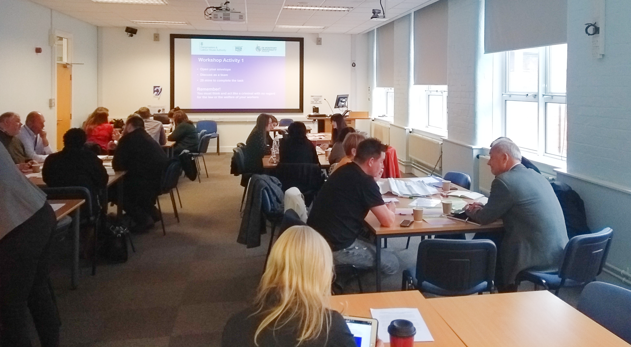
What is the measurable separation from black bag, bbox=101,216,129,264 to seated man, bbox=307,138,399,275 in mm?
2188

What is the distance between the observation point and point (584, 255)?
292cm

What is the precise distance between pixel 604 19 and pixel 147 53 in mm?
10128

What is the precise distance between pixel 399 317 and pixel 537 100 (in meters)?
4.46

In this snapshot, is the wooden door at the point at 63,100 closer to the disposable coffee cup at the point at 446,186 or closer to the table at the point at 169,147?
the table at the point at 169,147

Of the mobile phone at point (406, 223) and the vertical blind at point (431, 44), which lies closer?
the mobile phone at point (406, 223)

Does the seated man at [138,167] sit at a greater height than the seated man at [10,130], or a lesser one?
lesser

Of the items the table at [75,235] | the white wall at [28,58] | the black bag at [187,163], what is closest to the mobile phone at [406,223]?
the table at [75,235]

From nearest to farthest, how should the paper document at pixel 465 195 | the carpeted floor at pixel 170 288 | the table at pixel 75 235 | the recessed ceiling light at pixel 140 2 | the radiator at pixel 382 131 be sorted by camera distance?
1. the carpeted floor at pixel 170 288
2. the table at pixel 75 235
3. the paper document at pixel 465 195
4. the recessed ceiling light at pixel 140 2
5. the radiator at pixel 382 131

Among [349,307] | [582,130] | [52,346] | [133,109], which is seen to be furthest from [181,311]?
Answer: [133,109]

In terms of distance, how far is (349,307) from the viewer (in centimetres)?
202

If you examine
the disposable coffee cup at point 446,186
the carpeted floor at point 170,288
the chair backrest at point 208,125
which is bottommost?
the carpeted floor at point 170,288

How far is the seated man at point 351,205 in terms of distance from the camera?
3.21m

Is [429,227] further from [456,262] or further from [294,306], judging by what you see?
[294,306]

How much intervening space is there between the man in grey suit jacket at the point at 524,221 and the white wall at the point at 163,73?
9.65 meters
